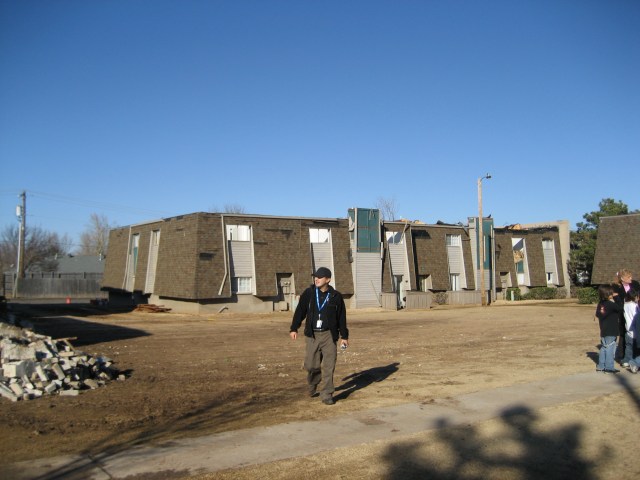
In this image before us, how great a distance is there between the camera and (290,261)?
130 ft

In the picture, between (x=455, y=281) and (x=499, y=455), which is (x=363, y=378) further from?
(x=455, y=281)

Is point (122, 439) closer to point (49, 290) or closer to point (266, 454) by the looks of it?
point (266, 454)

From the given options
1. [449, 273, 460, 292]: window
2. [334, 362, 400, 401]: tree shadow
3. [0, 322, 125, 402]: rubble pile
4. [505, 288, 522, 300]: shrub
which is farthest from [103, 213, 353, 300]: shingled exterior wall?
[334, 362, 400, 401]: tree shadow

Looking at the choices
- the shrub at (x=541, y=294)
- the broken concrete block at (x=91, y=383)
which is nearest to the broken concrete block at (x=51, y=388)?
the broken concrete block at (x=91, y=383)

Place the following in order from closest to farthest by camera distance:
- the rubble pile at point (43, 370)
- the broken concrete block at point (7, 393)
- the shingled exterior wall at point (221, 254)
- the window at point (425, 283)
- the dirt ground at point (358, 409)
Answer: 1. the dirt ground at point (358, 409)
2. the broken concrete block at point (7, 393)
3. the rubble pile at point (43, 370)
4. the shingled exterior wall at point (221, 254)
5. the window at point (425, 283)

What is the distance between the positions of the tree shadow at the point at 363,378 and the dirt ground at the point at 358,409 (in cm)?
4

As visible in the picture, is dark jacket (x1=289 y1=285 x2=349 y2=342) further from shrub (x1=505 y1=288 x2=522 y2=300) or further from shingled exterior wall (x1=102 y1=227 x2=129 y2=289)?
shrub (x1=505 y1=288 x2=522 y2=300)

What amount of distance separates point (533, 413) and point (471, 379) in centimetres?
286

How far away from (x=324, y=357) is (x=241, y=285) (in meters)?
30.3

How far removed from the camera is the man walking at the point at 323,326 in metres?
8.88

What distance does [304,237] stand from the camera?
4053 centimetres

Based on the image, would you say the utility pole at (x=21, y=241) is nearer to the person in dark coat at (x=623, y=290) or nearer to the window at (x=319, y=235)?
the window at (x=319, y=235)

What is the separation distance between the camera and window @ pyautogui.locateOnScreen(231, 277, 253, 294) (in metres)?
38.5

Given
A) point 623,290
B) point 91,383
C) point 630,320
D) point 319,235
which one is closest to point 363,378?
point 91,383
